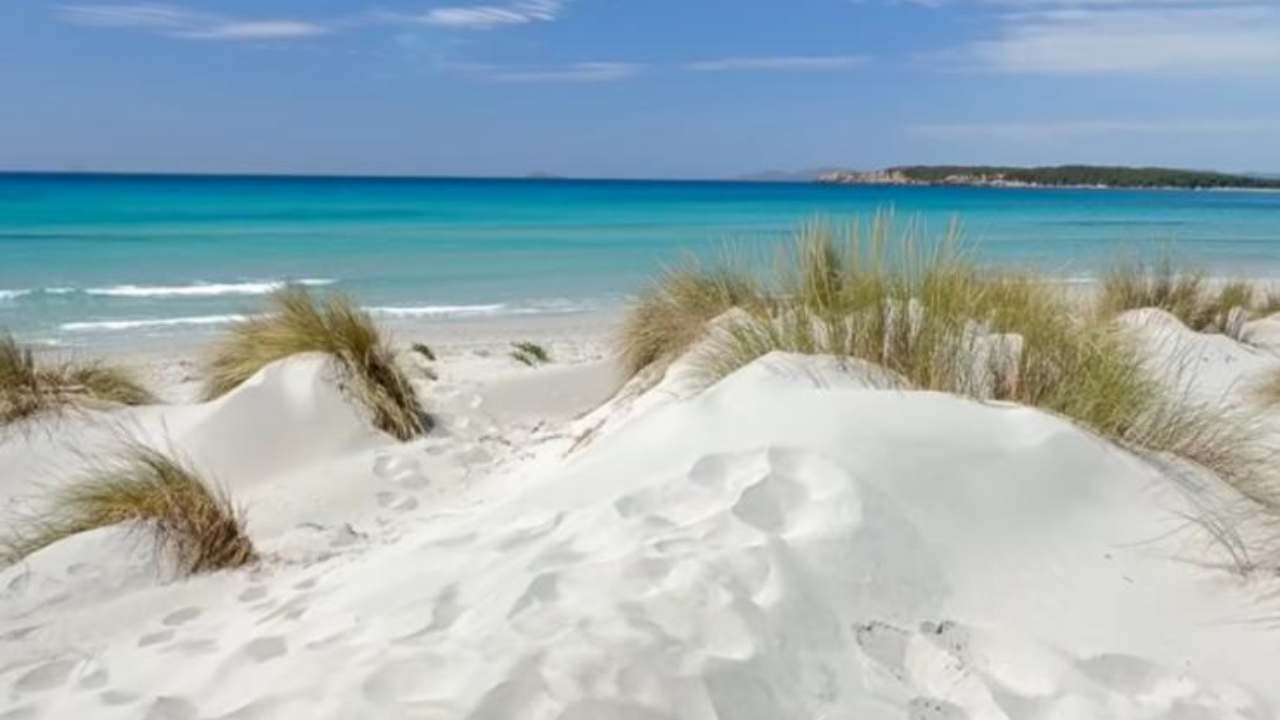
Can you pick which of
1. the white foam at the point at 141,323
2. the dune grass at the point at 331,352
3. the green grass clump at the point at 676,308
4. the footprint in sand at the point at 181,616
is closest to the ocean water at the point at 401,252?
the white foam at the point at 141,323

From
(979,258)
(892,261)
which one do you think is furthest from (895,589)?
(979,258)

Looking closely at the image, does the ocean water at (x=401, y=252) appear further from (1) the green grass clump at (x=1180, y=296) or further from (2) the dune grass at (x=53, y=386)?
(2) the dune grass at (x=53, y=386)

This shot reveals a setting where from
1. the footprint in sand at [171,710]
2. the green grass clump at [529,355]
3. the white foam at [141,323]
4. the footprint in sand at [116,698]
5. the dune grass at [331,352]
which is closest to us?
the footprint in sand at [171,710]

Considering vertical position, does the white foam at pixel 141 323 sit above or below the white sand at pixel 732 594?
below

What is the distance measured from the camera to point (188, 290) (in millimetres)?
15492

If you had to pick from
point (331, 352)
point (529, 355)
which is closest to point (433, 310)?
point (529, 355)

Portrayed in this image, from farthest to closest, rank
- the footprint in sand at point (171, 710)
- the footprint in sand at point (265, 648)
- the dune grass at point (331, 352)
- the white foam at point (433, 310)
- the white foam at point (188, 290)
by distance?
1. the white foam at point (188, 290)
2. the white foam at point (433, 310)
3. the dune grass at point (331, 352)
4. the footprint in sand at point (265, 648)
5. the footprint in sand at point (171, 710)

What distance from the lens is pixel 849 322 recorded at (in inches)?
181

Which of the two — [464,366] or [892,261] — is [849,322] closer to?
[892,261]

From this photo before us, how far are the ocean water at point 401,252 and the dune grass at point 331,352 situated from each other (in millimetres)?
2124

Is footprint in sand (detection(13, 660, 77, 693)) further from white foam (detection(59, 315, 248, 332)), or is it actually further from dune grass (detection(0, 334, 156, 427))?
white foam (detection(59, 315, 248, 332))

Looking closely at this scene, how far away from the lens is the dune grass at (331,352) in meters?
5.78

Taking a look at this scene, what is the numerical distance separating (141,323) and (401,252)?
10.6 meters

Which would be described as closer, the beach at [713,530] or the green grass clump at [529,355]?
the beach at [713,530]
